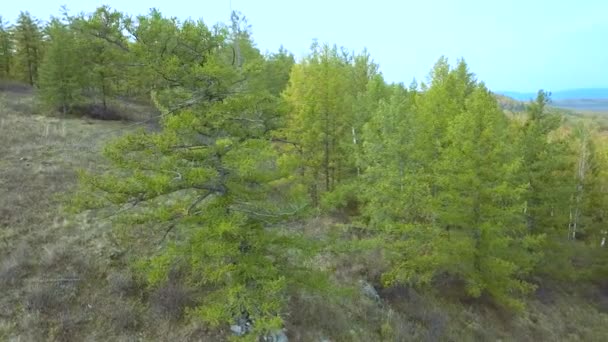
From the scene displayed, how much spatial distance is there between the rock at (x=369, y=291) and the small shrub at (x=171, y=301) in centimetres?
678

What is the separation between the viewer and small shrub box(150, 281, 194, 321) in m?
10.7

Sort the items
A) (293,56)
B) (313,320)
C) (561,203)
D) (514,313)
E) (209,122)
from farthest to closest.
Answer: (293,56)
(561,203)
(514,313)
(313,320)
(209,122)

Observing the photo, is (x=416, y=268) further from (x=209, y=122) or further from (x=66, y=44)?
(x=66, y=44)

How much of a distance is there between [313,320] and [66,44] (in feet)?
90.6

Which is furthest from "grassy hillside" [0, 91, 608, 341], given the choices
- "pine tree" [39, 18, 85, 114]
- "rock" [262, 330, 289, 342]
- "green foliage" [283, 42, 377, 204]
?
"pine tree" [39, 18, 85, 114]

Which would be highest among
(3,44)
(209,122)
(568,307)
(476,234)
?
(3,44)

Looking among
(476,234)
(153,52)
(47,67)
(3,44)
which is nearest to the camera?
(153,52)

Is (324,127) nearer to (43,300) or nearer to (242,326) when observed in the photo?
(242,326)

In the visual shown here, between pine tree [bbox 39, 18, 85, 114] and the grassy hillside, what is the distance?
7.98 metres

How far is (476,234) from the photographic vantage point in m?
16.2


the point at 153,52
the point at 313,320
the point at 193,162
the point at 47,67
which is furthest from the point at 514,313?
the point at 47,67

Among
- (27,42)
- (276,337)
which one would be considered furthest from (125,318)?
(27,42)

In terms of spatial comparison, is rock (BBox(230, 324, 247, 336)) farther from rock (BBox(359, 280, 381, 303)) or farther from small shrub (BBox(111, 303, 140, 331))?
rock (BBox(359, 280, 381, 303))

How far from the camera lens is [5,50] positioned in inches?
1640
